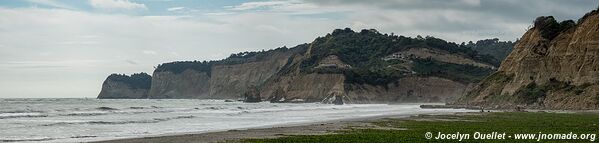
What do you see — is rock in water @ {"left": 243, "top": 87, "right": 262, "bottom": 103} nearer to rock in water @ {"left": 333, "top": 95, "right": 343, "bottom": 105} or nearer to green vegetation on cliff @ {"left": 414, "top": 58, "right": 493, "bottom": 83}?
rock in water @ {"left": 333, "top": 95, "right": 343, "bottom": 105}

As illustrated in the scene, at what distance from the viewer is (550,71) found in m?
78.8

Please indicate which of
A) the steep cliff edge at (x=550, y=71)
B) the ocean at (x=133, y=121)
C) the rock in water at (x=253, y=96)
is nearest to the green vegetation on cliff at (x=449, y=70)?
the rock in water at (x=253, y=96)

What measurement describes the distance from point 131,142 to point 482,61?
17713 cm

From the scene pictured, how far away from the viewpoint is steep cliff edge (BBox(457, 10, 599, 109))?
68.0m

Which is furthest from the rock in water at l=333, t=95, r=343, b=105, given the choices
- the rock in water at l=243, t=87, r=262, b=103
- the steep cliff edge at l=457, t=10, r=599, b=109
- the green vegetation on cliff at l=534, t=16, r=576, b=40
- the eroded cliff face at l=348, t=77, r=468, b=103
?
the green vegetation on cliff at l=534, t=16, r=576, b=40

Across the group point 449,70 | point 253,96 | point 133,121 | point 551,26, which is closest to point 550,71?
point 551,26

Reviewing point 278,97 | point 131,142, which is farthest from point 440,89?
point 131,142

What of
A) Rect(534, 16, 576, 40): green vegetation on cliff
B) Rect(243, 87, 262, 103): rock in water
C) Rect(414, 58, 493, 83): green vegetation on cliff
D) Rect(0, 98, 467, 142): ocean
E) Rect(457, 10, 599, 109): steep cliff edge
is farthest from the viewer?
Rect(243, 87, 262, 103): rock in water

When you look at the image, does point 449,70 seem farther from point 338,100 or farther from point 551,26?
point 551,26

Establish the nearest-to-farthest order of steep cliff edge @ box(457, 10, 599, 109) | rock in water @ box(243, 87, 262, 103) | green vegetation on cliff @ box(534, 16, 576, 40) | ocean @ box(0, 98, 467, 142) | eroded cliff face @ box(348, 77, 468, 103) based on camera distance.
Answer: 1. ocean @ box(0, 98, 467, 142)
2. steep cliff edge @ box(457, 10, 599, 109)
3. green vegetation on cliff @ box(534, 16, 576, 40)
4. eroded cliff face @ box(348, 77, 468, 103)
5. rock in water @ box(243, 87, 262, 103)

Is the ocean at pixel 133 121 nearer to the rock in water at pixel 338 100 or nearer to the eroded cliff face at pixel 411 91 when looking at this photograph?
the rock in water at pixel 338 100

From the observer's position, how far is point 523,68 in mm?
84875

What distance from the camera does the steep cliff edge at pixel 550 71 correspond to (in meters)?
68.0

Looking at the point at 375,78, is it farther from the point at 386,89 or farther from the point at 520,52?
the point at 520,52
